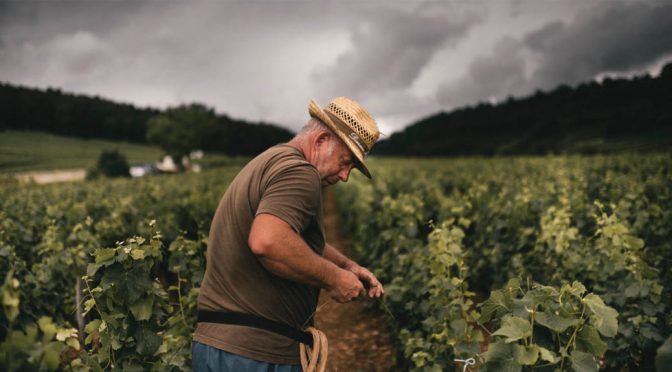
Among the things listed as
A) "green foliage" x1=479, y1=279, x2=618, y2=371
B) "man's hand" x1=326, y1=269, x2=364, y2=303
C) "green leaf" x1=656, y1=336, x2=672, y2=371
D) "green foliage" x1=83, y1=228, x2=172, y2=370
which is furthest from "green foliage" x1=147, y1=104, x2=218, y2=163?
"green leaf" x1=656, y1=336, x2=672, y2=371

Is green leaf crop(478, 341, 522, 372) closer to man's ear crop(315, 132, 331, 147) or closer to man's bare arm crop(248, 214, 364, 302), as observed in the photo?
man's bare arm crop(248, 214, 364, 302)

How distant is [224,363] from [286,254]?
0.62 m

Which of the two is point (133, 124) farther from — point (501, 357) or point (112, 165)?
point (501, 357)

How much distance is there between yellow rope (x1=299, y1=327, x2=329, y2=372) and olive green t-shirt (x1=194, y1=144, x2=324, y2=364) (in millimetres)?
40

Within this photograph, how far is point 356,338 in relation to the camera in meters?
6.01

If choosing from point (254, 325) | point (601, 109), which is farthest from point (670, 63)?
point (601, 109)

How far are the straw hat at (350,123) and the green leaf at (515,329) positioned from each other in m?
0.98

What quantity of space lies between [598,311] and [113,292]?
232 centimetres

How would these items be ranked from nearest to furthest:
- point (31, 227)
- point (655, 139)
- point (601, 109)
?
point (31, 227) < point (655, 139) < point (601, 109)

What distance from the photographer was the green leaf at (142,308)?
2.33 metres

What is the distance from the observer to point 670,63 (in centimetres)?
927

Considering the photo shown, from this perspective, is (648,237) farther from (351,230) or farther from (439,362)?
(351,230)

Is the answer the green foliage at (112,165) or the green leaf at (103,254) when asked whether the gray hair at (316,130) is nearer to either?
the green leaf at (103,254)

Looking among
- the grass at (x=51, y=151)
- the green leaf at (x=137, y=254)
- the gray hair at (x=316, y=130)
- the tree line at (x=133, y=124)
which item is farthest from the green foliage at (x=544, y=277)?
the tree line at (x=133, y=124)
